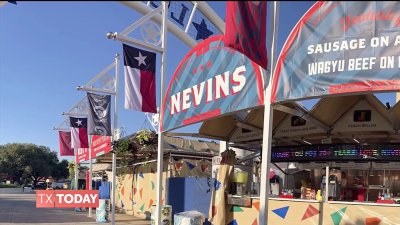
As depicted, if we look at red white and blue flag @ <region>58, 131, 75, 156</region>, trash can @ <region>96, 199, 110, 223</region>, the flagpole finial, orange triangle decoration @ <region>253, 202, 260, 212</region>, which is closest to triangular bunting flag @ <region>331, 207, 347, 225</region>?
orange triangle decoration @ <region>253, 202, 260, 212</region>

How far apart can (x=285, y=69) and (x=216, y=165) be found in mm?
5904

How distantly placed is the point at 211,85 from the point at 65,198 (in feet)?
19.3

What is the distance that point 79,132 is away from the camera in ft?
65.0

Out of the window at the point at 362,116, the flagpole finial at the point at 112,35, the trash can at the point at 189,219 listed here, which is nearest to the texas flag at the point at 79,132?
the flagpole finial at the point at 112,35

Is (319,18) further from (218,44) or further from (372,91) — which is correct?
(218,44)

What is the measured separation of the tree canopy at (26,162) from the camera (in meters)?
71.5

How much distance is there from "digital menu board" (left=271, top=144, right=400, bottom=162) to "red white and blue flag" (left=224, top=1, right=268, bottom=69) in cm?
495

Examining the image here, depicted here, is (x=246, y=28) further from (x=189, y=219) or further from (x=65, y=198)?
(x=65, y=198)

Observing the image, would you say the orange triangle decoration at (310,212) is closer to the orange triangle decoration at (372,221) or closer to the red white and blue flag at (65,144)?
the orange triangle decoration at (372,221)

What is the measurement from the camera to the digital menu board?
1041cm

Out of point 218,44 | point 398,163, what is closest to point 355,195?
point 398,163

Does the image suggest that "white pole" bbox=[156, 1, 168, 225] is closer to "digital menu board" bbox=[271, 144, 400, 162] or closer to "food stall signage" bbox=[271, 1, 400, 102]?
"digital menu board" bbox=[271, 144, 400, 162]

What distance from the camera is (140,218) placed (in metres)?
20.0

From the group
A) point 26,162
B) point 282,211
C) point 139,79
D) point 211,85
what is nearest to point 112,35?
point 139,79
